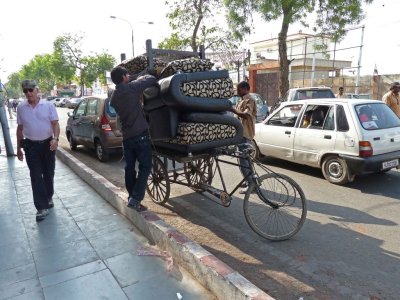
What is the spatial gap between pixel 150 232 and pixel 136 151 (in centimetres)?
101

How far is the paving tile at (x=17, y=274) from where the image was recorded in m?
3.19

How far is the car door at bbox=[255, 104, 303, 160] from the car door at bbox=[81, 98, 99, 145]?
413cm

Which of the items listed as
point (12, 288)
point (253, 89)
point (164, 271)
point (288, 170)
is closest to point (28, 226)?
point (12, 288)

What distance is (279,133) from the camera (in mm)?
6973

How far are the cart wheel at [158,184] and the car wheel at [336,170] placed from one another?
2935 mm

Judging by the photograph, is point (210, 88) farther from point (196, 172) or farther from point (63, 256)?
point (63, 256)

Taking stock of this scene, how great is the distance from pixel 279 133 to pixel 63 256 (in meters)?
4.78

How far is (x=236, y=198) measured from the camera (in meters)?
5.38

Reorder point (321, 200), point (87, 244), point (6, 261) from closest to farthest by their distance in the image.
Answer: point (6, 261)
point (87, 244)
point (321, 200)

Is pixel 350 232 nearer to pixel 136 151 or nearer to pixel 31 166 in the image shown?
pixel 136 151

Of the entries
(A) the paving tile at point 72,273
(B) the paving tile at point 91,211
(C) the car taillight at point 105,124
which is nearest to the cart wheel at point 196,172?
(B) the paving tile at point 91,211

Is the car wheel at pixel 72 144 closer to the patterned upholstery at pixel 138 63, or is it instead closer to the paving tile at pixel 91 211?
the paving tile at pixel 91 211

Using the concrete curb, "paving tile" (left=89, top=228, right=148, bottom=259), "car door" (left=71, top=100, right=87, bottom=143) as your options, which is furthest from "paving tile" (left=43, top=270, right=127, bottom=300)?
"car door" (left=71, top=100, right=87, bottom=143)

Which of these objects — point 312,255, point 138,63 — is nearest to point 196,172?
point 138,63
